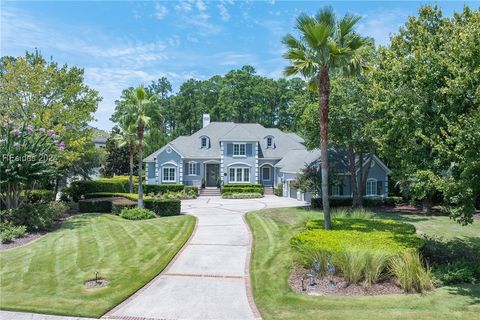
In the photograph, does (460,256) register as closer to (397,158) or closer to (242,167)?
(397,158)

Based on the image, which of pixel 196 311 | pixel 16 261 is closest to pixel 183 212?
pixel 16 261

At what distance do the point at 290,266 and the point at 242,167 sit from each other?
3165cm

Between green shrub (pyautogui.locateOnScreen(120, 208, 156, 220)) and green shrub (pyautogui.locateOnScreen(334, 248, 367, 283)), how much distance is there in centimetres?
1545

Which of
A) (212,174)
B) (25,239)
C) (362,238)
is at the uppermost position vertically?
(212,174)

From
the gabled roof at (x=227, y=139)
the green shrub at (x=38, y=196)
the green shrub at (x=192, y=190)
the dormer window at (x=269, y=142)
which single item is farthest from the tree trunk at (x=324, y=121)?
the dormer window at (x=269, y=142)

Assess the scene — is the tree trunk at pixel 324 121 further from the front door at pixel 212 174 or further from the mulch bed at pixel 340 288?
the front door at pixel 212 174

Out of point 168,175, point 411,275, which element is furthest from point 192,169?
point 411,275

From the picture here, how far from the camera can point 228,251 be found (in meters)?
15.8

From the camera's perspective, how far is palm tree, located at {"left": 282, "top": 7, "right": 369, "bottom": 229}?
49.3ft

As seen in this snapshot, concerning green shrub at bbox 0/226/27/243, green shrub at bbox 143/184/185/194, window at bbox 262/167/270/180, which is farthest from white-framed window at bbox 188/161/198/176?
green shrub at bbox 0/226/27/243

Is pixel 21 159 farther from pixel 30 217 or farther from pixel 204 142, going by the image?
pixel 204 142

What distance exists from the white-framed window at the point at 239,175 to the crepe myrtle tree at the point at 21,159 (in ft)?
81.8

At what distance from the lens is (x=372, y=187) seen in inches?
1388

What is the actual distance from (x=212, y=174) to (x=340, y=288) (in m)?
35.7
